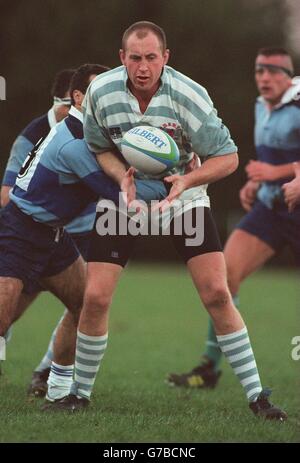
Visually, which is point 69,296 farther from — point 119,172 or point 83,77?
point 83,77

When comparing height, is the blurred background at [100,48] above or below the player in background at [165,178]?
below

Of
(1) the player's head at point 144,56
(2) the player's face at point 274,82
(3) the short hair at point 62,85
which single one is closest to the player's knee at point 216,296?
(1) the player's head at point 144,56

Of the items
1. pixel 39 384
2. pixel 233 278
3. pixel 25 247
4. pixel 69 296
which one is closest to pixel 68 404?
pixel 69 296

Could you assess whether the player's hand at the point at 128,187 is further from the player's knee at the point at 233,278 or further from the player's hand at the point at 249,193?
the player's hand at the point at 249,193

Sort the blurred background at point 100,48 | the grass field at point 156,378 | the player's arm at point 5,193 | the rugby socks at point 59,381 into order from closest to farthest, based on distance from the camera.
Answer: the grass field at point 156,378 < the rugby socks at point 59,381 < the player's arm at point 5,193 < the blurred background at point 100,48

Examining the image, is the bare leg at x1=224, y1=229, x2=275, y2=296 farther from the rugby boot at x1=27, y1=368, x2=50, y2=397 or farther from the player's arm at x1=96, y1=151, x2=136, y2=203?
the player's arm at x1=96, y1=151, x2=136, y2=203

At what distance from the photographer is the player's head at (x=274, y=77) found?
26.8 feet

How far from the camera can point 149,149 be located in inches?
214

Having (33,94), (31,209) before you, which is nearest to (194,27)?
(33,94)

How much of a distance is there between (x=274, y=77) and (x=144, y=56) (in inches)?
113

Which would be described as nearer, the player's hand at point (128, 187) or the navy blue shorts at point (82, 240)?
the player's hand at point (128, 187)

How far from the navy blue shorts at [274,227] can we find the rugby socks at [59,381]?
243cm

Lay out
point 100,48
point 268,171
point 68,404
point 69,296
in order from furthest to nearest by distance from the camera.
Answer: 1. point 100,48
2. point 268,171
3. point 69,296
4. point 68,404

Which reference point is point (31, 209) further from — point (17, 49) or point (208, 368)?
point (17, 49)
